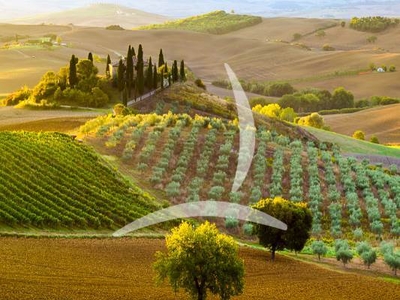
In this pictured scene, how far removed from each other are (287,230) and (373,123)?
76594mm

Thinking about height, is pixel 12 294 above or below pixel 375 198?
above

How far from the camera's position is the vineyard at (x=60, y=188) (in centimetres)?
3528

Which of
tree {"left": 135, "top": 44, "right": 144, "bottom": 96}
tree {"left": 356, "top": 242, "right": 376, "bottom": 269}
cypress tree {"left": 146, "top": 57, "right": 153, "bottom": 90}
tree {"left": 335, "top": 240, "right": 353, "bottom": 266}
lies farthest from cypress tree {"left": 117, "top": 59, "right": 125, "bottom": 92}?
tree {"left": 356, "top": 242, "right": 376, "bottom": 269}

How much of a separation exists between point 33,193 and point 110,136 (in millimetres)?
17053

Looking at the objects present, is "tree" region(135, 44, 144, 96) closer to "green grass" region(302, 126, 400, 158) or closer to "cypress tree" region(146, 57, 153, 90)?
"cypress tree" region(146, 57, 153, 90)

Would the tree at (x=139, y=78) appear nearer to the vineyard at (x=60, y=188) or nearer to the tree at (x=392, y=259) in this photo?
the vineyard at (x=60, y=188)

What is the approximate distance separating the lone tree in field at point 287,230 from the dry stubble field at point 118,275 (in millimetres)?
706

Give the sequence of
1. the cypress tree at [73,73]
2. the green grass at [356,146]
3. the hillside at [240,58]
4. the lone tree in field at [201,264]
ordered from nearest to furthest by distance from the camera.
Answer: the lone tree in field at [201,264], the cypress tree at [73,73], the green grass at [356,146], the hillside at [240,58]

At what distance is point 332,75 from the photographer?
162 metres

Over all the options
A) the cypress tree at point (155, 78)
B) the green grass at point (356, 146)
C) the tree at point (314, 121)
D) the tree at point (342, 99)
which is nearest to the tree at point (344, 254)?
the green grass at point (356, 146)

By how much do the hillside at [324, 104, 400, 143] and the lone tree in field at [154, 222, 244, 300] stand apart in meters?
79.1

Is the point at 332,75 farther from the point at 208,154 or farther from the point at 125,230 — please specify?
the point at 125,230

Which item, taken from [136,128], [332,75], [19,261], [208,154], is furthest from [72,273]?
[332,75]

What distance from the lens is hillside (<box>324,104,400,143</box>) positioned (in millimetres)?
102500
